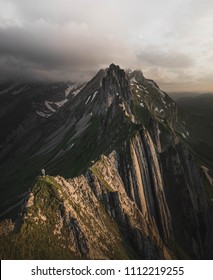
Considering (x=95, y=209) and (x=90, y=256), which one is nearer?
(x=90, y=256)

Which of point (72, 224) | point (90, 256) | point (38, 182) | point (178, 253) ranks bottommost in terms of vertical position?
point (178, 253)

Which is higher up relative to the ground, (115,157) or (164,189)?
(115,157)

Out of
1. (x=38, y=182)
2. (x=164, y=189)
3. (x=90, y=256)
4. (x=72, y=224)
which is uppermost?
(x=38, y=182)
